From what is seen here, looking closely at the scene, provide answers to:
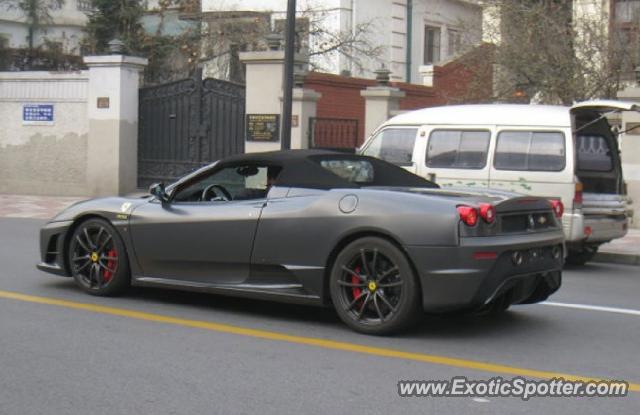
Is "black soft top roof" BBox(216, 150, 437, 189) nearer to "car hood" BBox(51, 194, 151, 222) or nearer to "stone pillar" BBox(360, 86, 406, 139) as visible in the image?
"car hood" BBox(51, 194, 151, 222)

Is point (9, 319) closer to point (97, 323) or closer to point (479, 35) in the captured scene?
point (97, 323)

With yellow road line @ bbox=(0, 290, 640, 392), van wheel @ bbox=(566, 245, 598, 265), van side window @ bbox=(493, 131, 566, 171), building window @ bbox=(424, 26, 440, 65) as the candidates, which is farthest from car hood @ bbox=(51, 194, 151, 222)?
building window @ bbox=(424, 26, 440, 65)

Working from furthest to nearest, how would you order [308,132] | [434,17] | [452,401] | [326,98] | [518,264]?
[434,17]
[326,98]
[308,132]
[518,264]
[452,401]

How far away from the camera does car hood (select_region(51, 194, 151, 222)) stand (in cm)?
874

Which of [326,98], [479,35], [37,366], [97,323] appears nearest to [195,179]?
[97,323]

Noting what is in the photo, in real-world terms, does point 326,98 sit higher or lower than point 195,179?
higher

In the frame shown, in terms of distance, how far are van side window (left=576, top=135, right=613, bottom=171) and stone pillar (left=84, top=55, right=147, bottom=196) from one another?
11.8 meters

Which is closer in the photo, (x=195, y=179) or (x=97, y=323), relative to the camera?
(x=97, y=323)

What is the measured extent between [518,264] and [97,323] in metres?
3.44

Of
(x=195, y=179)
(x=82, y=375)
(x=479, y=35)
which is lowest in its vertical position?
(x=82, y=375)

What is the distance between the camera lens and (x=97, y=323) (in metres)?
7.79

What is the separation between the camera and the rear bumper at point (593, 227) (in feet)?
37.9

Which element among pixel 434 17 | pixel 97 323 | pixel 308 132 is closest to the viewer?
pixel 97 323

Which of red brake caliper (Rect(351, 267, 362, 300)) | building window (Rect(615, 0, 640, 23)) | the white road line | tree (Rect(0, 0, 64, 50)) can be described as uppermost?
tree (Rect(0, 0, 64, 50))
